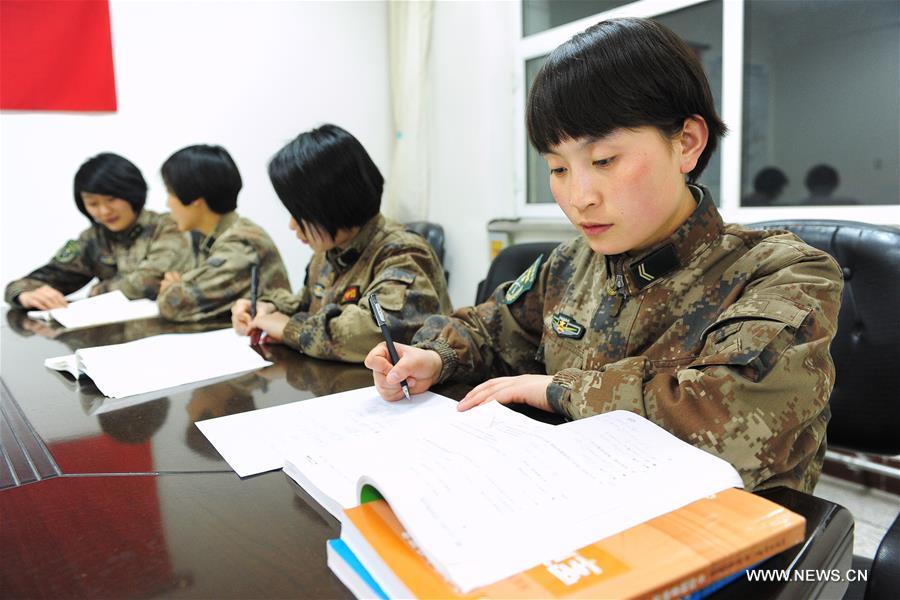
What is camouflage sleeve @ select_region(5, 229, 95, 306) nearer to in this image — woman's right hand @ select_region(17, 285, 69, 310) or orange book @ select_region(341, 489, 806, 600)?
woman's right hand @ select_region(17, 285, 69, 310)

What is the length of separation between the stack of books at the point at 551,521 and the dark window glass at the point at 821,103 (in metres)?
1.76

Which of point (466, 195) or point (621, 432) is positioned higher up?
point (466, 195)

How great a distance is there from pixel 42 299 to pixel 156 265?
39cm

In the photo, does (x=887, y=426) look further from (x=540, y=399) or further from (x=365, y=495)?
(x=365, y=495)

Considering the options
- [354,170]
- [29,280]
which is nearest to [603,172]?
[354,170]

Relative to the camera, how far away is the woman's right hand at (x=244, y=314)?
4.58 ft

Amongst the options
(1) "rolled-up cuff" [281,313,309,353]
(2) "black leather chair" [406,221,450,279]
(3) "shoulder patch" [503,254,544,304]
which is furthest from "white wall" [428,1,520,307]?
(3) "shoulder patch" [503,254,544,304]

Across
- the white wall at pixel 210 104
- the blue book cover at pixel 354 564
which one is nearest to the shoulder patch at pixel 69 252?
the white wall at pixel 210 104

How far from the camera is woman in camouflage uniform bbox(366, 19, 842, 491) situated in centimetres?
64

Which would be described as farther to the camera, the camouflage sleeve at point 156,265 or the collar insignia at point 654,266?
the camouflage sleeve at point 156,265

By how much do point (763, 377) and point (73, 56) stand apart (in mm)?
2867

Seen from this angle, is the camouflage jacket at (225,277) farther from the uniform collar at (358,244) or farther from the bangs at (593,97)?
the bangs at (593,97)

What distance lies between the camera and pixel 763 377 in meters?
0.63

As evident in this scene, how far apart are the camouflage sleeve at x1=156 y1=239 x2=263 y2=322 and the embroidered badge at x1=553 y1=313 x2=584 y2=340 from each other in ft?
3.58
